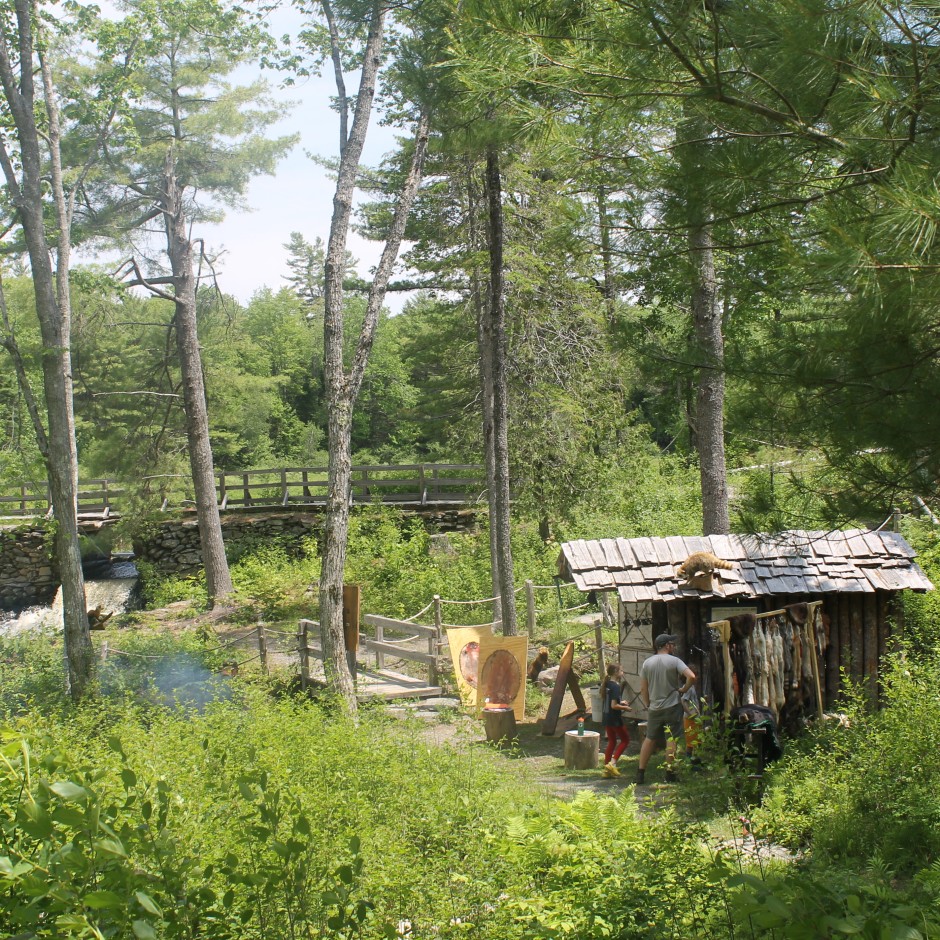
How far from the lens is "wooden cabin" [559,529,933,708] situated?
9688mm

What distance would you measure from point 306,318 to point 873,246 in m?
59.0

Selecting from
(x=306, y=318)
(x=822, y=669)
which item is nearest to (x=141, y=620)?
(x=822, y=669)

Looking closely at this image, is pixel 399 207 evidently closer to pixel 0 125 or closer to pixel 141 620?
pixel 0 125

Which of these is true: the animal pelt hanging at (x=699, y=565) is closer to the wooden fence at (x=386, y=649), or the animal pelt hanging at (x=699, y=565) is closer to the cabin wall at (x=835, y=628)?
the cabin wall at (x=835, y=628)

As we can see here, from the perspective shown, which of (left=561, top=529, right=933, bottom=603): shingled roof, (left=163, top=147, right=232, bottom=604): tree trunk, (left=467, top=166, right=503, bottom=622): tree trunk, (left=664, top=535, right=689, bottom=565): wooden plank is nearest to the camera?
(left=561, top=529, right=933, bottom=603): shingled roof

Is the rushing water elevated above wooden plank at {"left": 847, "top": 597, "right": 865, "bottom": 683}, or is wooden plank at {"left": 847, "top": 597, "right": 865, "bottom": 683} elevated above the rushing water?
wooden plank at {"left": 847, "top": 597, "right": 865, "bottom": 683}

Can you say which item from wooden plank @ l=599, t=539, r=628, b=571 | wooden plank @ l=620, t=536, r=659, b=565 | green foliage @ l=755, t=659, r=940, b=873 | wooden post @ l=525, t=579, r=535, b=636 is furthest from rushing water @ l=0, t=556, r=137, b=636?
green foliage @ l=755, t=659, r=940, b=873

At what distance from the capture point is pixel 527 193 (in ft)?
57.7

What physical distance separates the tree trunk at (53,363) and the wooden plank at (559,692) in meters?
6.00

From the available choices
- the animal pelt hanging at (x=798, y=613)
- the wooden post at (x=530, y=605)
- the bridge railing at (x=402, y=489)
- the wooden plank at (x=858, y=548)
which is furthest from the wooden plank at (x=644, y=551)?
the bridge railing at (x=402, y=489)

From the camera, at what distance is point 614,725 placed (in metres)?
9.66

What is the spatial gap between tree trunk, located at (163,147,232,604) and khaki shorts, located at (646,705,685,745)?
553 inches

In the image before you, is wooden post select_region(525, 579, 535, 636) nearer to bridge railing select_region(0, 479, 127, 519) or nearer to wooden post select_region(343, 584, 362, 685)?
wooden post select_region(343, 584, 362, 685)

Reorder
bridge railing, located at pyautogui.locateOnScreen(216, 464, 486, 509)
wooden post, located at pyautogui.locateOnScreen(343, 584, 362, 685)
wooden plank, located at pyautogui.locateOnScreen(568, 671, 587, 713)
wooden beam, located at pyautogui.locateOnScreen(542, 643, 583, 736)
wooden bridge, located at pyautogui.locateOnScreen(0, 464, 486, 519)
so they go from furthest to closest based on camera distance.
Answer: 1. bridge railing, located at pyautogui.locateOnScreen(216, 464, 486, 509)
2. wooden bridge, located at pyautogui.locateOnScreen(0, 464, 486, 519)
3. wooden post, located at pyautogui.locateOnScreen(343, 584, 362, 685)
4. wooden plank, located at pyautogui.locateOnScreen(568, 671, 587, 713)
5. wooden beam, located at pyautogui.locateOnScreen(542, 643, 583, 736)
